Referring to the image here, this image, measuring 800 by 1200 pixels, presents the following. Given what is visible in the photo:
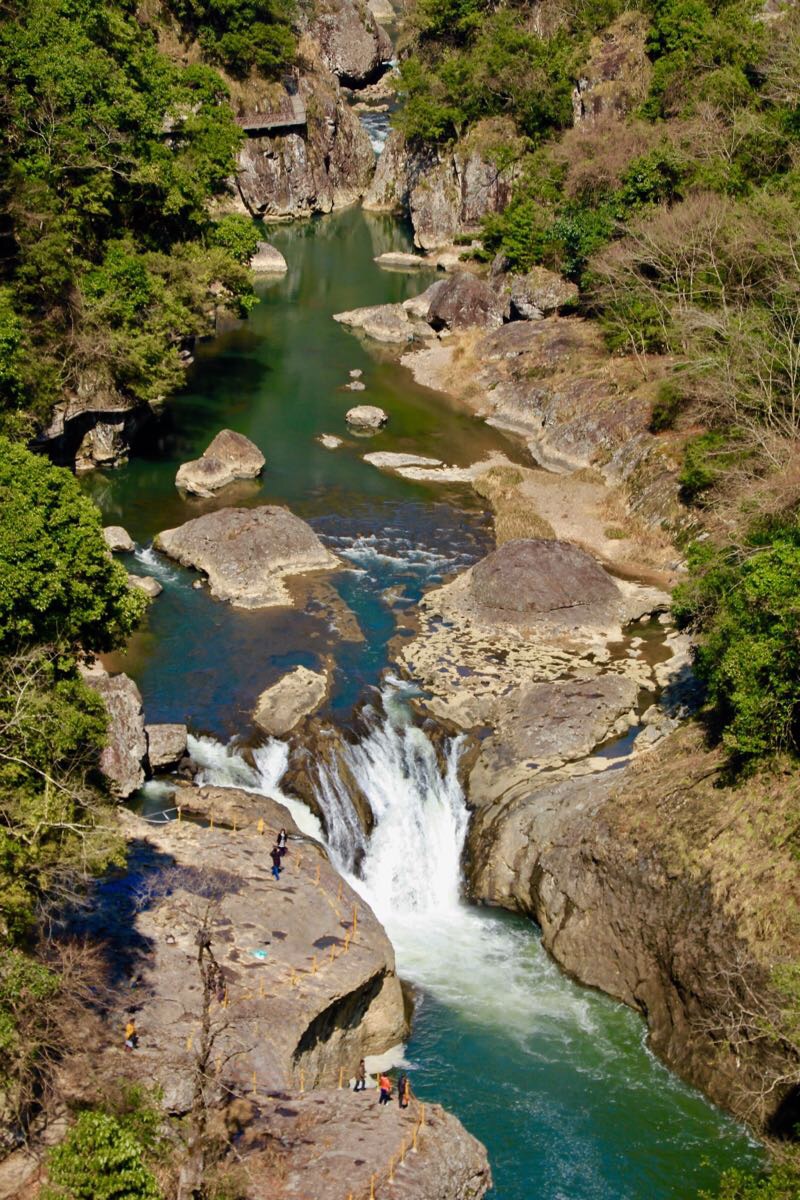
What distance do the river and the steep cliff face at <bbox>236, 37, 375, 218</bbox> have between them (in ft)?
104

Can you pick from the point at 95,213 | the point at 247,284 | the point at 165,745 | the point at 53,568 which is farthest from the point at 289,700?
the point at 247,284

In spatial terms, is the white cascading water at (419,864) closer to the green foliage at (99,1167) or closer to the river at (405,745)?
the river at (405,745)

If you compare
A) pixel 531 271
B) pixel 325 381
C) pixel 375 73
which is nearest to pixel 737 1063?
pixel 325 381

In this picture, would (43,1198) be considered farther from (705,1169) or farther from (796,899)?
(796,899)

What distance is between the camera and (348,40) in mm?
116688

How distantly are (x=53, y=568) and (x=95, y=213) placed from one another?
33.5m

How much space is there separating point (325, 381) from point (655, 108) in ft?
98.9

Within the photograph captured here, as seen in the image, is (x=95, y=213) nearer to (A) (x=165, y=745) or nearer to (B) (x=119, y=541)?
(B) (x=119, y=541)

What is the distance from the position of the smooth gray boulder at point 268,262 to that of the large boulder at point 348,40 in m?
38.6

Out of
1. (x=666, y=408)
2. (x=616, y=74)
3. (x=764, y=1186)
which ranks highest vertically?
(x=616, y=74)

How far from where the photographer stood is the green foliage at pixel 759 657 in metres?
28.9

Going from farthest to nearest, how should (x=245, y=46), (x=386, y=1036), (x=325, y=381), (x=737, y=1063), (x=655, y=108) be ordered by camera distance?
1. (x=245, y=46)
2. (x=655, y=108)
3. (x=325, y=381)
4. (x=386, y=1036)
5. (x=737, y=1063)

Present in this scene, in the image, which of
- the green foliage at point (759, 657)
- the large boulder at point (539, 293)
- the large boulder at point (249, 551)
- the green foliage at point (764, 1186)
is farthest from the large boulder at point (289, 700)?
the large boulder at point (539, 293)

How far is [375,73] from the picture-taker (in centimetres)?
12262
